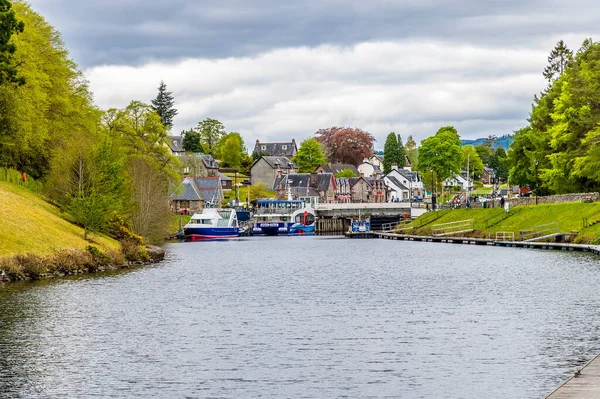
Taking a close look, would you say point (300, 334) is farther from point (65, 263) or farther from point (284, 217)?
point (284, 217)

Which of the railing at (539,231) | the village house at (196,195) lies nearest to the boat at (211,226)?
the village house at (196,195)

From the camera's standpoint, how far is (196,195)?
588 feet

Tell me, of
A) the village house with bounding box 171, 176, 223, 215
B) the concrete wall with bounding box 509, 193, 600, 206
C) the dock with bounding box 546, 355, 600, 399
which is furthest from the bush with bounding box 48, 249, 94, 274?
the village house with bounding box 171, 176, 223, 215

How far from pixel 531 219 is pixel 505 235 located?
3.92m

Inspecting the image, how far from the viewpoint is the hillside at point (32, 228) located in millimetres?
64875

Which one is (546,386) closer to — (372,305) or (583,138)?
(372,305)

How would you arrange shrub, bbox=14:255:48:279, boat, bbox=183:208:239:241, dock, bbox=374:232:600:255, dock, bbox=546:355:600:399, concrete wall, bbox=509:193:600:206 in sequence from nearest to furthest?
dock, bbox=546:355:600:399 → shrub, bbox=14:255:48:279 → dock, bbox=374:232:600:255 → concrete wall, bbox=509:193:600:206 → boat, bbox=183:208:239:241

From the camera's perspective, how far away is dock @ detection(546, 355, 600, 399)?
2325 centimetres

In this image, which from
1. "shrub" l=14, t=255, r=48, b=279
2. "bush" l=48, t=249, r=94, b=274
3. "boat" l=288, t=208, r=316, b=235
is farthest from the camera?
"boat" l=288, t=208, r=316, b=235

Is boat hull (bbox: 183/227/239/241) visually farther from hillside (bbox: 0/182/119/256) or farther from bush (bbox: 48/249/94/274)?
bush (bbox: 48/249/94/274)

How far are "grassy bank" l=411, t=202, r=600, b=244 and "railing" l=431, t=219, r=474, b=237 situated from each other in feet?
2.95

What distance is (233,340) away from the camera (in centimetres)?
3775

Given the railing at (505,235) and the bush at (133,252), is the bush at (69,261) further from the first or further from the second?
the railing at (505,235)

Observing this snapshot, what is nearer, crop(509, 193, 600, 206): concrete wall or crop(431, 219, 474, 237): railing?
crop(509, 193, 600, 206): concrete wall
